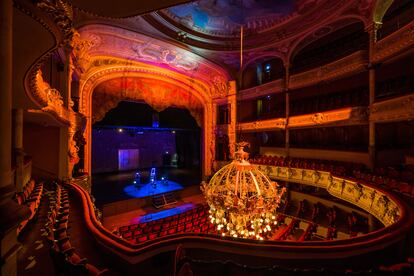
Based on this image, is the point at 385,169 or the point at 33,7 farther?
the point at 385,169

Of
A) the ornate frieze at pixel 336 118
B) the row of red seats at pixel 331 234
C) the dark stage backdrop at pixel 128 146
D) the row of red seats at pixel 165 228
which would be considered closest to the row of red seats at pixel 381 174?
the ornate frieze at pixel 336 118

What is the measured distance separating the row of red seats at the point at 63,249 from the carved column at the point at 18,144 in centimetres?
96

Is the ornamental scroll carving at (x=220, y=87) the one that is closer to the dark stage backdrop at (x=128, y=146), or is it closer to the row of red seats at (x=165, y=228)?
the dark stage backdrop at (x=128, y=146)

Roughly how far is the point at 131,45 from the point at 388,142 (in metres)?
13.1

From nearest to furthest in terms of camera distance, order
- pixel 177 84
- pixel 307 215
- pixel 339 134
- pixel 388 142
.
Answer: pixel 388 142 < pixel 307 215 < pixel 339 134 < pixel 177 84

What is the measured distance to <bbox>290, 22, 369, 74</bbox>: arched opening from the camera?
9.37 meters

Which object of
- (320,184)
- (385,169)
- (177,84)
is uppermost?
(177,84)

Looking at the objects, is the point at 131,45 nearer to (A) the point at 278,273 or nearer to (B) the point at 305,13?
(B) the point at 305,13

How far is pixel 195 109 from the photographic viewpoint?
14.5 meters

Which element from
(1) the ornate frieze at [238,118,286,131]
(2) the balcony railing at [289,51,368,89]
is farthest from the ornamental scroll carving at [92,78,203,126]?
(2) the balcony railing at [289,51,368,89]

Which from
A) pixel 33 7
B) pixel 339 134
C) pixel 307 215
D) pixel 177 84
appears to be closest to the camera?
pixel 33 7

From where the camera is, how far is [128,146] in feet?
58.4

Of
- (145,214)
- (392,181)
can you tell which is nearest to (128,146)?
(145,214)

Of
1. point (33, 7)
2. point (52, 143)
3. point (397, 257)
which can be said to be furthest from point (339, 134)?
point (52, 143)
